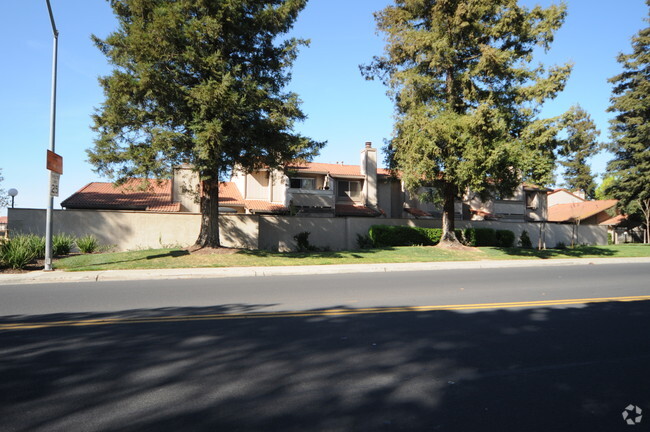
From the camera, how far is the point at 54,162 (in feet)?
46.2

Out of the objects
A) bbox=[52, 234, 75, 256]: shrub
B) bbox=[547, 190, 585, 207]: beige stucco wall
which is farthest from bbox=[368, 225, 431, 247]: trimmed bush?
bbox=[547, 190, 585, 207]: beige stucco wall

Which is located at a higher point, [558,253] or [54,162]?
[54,162]

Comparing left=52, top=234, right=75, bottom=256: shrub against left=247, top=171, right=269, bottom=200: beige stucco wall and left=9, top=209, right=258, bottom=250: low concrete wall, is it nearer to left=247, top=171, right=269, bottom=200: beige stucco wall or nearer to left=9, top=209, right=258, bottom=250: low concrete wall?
left=9, top=209, right=258, bottom=250: low concrete wall

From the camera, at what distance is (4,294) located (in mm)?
9664

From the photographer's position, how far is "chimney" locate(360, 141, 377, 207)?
3659 centimetres

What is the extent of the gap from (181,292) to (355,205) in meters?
27.0

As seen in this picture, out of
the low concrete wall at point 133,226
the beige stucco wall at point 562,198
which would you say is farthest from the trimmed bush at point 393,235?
the beige stucco wall at point 562,198

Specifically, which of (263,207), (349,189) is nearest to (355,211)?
(349,189)

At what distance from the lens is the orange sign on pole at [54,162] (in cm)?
1376

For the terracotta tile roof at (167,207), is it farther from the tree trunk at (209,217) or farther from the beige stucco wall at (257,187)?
the tree trunk at (209,217)

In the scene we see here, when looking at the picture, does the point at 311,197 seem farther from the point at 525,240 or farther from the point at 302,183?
the point at 525,240

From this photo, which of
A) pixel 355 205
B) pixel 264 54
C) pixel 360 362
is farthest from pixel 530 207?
pixel 360 362

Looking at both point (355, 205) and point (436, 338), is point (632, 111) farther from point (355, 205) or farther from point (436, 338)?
point (436, 338)

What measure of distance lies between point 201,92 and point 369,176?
22.8 meters
